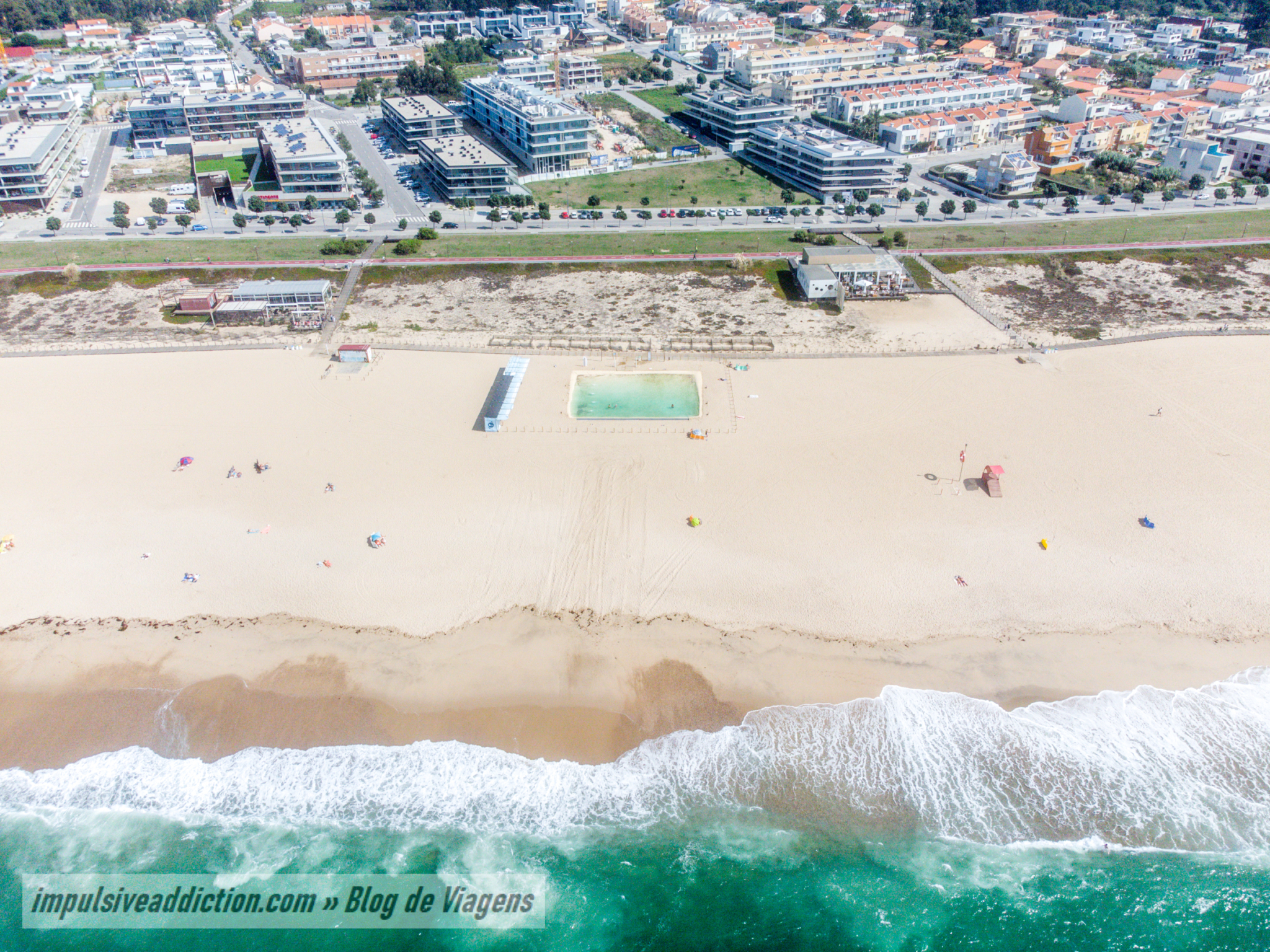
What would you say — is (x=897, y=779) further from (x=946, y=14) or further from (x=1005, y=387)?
(x=946, y=14)

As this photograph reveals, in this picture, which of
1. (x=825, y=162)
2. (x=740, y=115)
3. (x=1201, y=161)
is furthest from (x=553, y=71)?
(x=1201, y=161)

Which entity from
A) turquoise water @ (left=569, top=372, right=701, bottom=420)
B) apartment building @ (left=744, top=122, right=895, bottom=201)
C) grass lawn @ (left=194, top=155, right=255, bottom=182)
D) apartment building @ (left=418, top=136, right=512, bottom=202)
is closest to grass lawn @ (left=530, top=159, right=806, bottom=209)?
apartment building @ (left=744, top=122, right=895, bottom=201)

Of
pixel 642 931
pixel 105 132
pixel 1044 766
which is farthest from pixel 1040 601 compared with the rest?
pixel 105 132

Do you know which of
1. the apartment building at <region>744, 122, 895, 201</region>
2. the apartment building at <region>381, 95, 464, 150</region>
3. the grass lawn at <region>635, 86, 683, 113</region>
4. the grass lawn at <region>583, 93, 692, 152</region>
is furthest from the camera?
the grass lawn at <region>635, 86, 683, 113</region>

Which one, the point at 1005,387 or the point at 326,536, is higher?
the point at 1005,387

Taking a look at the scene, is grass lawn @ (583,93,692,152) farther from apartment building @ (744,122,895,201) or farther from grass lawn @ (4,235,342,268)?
grass lawn @ (4,235,342,268)

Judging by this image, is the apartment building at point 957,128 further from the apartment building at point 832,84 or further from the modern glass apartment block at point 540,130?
the modern glass apartment block at point 540,130

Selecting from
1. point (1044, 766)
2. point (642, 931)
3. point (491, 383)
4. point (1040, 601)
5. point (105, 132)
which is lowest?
point (642, 931)
